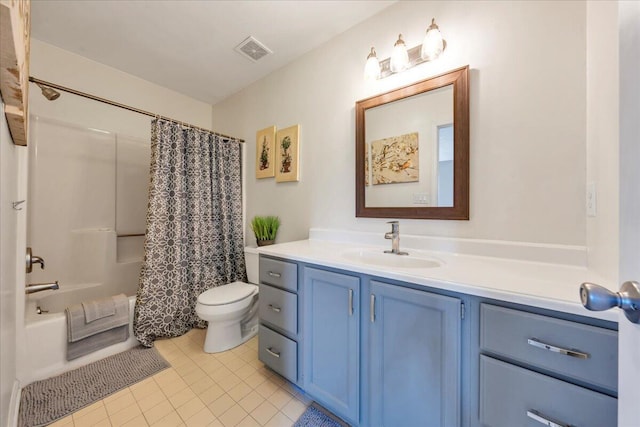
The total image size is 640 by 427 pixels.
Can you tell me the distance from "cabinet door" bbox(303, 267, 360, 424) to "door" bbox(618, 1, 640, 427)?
2.44 feet

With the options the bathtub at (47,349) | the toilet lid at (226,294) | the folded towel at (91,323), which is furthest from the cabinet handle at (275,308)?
the bathtub at (47,349)

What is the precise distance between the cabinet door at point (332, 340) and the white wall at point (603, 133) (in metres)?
0.89

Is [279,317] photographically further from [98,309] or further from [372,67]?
[372,67]

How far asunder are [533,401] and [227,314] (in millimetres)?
1640

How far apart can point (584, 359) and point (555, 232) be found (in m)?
0.60

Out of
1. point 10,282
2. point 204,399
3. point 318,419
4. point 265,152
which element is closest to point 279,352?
point 318,419

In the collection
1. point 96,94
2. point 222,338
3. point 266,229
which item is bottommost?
point 222,338

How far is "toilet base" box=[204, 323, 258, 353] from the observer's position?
68.1 inches

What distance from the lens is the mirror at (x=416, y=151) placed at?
1.25m

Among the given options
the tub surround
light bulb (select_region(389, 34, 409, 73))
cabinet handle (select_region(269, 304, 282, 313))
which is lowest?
cabinet handle (select_region(269, 304, 282, 313))

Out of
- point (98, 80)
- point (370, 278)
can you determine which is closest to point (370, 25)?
point (370, 278)

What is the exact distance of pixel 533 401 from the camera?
693 millimetres

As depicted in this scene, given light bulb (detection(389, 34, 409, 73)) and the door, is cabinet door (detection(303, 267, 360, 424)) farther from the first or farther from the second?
light bulb (detection(389, 34, 409, 73))

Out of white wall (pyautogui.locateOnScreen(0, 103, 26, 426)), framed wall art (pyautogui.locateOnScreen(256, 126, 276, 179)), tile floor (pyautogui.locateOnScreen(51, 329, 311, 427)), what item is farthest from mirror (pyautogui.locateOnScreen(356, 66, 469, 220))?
white wall (pyautogui.locateOnScreen(0, 103, 26, 426))
